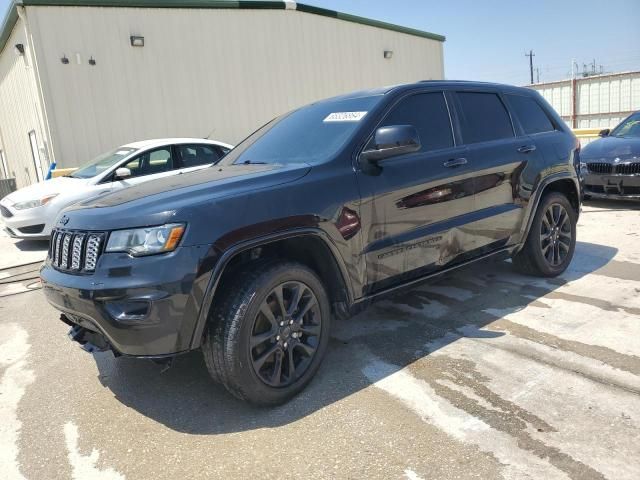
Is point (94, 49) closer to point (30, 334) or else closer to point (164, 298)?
point (30, 334)

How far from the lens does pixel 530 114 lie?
192 inches

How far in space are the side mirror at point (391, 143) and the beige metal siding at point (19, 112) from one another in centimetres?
1163

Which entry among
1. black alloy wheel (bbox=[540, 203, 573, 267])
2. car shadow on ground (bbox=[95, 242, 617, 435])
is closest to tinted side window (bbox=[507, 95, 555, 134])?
black alloy wheel (bbox=[540, 203, 573, 267])

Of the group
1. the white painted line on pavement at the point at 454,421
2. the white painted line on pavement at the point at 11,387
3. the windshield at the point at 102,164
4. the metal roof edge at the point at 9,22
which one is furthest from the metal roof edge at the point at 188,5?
the white painted line on pavement at the point at 454,421

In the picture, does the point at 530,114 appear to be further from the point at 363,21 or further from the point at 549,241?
the point at 363,21

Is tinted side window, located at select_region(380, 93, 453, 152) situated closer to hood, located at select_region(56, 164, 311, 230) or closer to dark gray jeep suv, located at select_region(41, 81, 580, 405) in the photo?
dark gray jeep suv, located at select_region(41, 81, 580, 405)

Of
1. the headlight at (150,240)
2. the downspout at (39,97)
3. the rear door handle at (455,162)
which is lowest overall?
the headlight at (150,240)

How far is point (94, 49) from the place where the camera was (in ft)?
41.5

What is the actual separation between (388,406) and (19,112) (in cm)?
1673

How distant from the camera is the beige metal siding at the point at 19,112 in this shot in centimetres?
1298

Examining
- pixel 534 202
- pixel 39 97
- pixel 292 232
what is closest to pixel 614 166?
pixel 534 202

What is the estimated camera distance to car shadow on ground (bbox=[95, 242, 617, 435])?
303 cm

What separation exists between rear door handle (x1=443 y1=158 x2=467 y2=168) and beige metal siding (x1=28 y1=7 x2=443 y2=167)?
435 inches

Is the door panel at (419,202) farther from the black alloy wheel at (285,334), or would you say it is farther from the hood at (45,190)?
the hood at (45,190)
